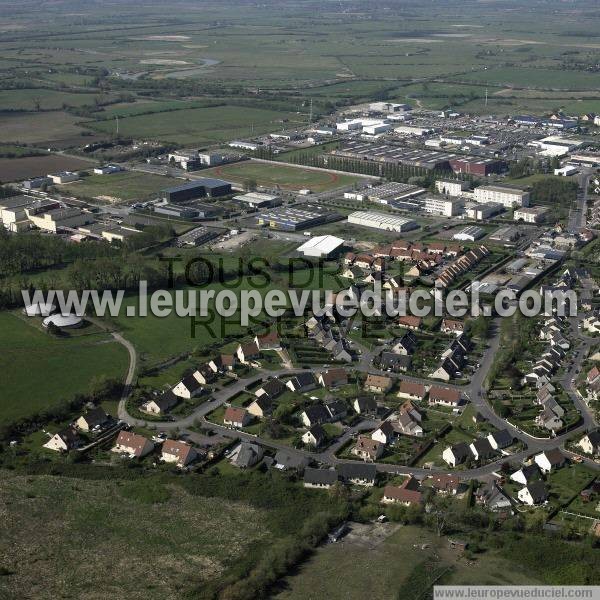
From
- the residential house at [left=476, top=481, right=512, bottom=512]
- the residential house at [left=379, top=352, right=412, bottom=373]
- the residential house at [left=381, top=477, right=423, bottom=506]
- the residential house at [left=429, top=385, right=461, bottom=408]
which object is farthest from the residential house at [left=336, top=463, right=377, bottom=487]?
the residential house at [left=379, top=352, right=412, bottom=373]

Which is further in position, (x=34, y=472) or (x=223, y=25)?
(x=223, y=25)

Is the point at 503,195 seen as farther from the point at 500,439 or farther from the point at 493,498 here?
the point at 493,498

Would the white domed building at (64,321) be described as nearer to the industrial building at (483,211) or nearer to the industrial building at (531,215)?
the industrial building at (483,211)

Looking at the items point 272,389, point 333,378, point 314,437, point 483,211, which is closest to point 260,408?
point 272,389

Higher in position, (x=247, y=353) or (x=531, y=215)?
(x=531, y=215)

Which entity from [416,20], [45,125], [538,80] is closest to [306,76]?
[538,80]

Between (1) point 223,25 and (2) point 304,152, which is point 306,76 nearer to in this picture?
(2) point 304,152
